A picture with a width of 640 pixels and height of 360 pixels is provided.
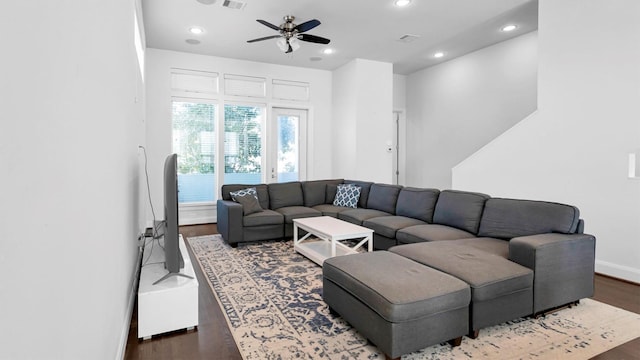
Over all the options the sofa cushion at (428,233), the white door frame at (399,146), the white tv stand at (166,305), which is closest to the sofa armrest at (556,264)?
the sofa cushion at (428,233)

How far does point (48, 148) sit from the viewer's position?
753 mm

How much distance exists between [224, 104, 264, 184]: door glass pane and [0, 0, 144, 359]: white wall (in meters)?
5.05

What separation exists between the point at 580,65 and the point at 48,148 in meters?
4.68

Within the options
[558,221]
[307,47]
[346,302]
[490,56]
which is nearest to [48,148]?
[346,302]

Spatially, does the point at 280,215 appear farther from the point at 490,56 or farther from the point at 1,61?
the point at 490,56

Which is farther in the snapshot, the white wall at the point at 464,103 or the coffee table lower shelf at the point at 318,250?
the white wall at the point at 464,103

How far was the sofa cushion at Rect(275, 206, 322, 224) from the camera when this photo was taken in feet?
15.5

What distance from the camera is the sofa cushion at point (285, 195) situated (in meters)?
5.23

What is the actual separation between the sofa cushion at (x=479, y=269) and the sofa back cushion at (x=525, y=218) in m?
0.61

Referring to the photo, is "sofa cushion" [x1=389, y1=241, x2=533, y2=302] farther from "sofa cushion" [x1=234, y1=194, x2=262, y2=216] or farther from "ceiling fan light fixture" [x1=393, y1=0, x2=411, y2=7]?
"ceiling fan light fixture" [x1=393, y1=0, x2=411, y2=7]

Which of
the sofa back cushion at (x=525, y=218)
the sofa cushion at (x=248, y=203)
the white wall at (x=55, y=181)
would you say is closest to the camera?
the white wall at (x=55, y=181)

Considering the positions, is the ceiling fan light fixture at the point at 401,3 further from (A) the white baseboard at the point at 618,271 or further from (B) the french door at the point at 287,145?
(A) the white baseboard at the point at 618,271

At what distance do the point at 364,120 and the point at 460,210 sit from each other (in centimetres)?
352

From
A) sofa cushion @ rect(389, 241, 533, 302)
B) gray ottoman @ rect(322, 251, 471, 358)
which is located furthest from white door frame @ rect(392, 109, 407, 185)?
gray ottoman @ rect(322, 251, 471, 358)
